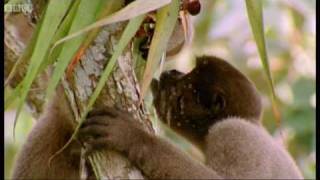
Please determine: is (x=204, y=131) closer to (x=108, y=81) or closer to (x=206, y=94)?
(x=206, y=94)

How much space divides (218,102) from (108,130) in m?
1.34

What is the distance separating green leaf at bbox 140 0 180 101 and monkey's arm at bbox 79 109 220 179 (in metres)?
0.50

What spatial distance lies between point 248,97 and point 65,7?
2.01 m

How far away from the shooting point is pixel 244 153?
4219 millimetres

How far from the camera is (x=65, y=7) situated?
287cm

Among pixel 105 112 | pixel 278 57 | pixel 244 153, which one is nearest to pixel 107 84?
pixel 105 112

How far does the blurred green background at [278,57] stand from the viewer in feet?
21.3

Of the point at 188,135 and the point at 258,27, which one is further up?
the point at 258,27

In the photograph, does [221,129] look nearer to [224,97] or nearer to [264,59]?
[224,97]

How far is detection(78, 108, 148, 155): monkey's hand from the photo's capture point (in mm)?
3357

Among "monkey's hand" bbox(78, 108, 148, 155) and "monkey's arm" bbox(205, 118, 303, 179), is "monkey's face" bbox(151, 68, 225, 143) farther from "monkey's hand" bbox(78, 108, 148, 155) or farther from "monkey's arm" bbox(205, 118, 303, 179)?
"monkey's hand" bbox(78, 108, 148, 155)

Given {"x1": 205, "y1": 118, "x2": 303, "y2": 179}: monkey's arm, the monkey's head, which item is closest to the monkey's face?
the monkey's head

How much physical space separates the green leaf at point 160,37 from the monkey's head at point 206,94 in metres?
1.74

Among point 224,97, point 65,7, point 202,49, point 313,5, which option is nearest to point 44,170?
point 224,97
